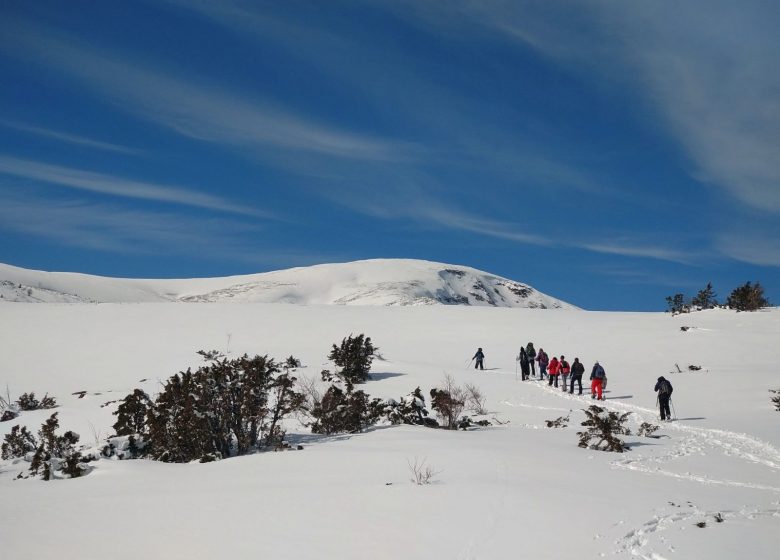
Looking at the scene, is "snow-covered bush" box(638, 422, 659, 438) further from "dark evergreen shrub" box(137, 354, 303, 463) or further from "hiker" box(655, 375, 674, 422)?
"dark evergreen shrub" box(137, 354, 303, 463)

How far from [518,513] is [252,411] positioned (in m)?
5.49

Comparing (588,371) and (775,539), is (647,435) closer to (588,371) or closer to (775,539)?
(775,539)

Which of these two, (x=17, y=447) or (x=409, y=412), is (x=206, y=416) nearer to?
(x=17, y=447)

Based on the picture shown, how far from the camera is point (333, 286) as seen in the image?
163000 millimetres

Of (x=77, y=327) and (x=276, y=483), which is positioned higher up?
(x=77, y=327)

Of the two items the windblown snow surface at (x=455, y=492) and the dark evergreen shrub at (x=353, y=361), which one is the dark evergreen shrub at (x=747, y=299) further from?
the dark evergreen shrub at (x=353, y=361)

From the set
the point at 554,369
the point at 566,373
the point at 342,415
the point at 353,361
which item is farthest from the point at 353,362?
the point at 342,415

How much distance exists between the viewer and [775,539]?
555cm

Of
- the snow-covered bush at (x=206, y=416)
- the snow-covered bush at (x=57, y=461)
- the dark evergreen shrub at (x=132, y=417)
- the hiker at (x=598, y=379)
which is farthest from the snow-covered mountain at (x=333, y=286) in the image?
the snow-covered bush at (x=57, y=461)

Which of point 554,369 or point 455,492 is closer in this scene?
point 455,492

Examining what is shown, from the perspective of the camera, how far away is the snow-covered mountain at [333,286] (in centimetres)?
12262

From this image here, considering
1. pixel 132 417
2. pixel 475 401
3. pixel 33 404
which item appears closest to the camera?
pixel 132 417

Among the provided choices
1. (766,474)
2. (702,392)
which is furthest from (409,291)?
(766,474)

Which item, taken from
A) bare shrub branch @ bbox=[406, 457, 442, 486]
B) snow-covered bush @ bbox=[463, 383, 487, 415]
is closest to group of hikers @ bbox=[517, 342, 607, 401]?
snow-covered bush @ bbox=[463, 383, 487, 415]
